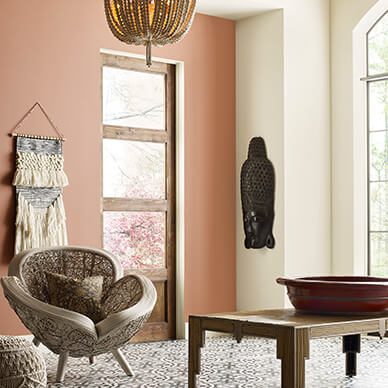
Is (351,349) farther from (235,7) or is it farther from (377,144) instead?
(235,7)

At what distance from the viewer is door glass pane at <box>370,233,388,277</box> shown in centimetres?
754

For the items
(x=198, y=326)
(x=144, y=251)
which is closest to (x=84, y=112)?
(x=144, y=251)

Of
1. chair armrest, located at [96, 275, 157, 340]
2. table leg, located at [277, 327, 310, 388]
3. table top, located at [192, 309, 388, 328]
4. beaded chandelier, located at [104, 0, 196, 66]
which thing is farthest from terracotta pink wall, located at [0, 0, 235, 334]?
table leg, located at [277, 327, 310, 388]

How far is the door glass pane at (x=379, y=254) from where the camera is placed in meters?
7.54

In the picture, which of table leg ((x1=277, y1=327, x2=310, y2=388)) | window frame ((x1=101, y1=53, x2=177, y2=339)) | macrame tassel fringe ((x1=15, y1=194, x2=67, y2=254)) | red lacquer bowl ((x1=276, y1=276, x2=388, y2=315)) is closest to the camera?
table leg ((x1=277, y1=327, x2=310, y2=388))

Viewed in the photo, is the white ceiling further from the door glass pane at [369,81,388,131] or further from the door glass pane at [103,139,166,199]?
the door glass pane at [103,139,166,199]

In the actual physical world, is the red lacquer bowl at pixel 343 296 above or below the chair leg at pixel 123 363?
above

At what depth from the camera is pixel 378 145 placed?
7629mm

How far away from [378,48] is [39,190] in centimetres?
324

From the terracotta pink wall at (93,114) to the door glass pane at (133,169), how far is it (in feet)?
0.71

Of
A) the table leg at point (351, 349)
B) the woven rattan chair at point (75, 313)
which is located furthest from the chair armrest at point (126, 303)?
the table leg at point (351, 349)

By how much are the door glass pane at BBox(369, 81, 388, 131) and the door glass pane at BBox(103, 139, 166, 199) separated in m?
1.88

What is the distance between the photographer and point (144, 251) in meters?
7.34

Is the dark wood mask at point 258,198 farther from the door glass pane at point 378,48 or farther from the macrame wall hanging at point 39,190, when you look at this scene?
the macrame wall hanging at point 39,190
